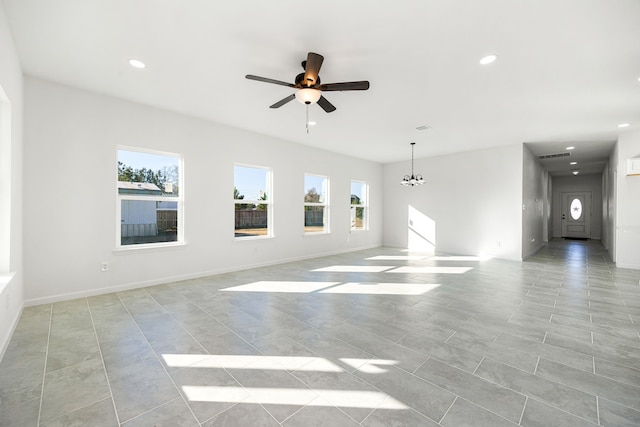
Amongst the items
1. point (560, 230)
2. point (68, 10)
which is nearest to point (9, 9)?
point (68, 10)

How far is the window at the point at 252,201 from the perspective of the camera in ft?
19.0

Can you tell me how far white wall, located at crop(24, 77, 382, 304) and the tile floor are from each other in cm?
46

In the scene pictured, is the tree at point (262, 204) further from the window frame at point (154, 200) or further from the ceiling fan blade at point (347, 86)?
the ceiling fan blade at point (347, 86)

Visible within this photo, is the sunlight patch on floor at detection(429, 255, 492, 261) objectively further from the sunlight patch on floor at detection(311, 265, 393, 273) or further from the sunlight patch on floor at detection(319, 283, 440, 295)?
the sunlight patch on floor at detection(319, 283, 440, 295)

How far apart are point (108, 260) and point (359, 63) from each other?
4.45m

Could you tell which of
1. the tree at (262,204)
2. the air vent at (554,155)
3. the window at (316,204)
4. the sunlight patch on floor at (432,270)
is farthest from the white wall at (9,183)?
the air vent at (554,155)

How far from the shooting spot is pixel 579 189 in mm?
11898

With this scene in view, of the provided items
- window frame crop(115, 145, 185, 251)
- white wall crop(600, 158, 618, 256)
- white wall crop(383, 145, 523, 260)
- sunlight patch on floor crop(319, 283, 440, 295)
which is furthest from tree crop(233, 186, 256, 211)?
white wall crop(600, 158, 618, 256)

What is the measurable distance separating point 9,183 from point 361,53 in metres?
3.88

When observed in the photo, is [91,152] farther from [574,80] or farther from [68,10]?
[574,80]

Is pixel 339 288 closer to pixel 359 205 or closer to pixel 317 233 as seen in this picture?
pixel 317 233

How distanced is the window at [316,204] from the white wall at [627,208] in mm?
6559

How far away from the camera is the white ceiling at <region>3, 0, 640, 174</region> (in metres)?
2.37

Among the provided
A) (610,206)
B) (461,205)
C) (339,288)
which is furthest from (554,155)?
(339,288)
